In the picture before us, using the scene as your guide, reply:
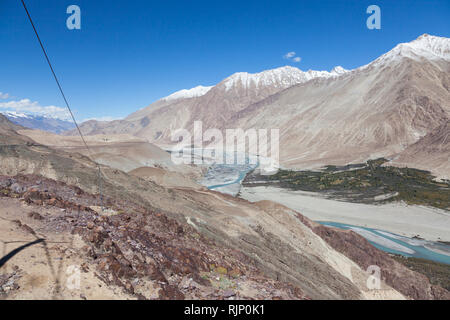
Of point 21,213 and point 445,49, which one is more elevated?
point 445,49

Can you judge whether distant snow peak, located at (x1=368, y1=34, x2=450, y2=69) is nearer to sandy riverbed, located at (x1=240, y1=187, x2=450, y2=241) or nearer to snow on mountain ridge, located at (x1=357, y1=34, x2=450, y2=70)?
snow on mountain ridge, located at (x1=357, y1=34, x2=450, y2=70)

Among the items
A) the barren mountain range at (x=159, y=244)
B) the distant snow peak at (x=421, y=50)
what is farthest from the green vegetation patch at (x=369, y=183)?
the distant snow peak at (x=421, y=50)

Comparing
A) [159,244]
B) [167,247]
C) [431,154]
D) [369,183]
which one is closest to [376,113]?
[431,154]

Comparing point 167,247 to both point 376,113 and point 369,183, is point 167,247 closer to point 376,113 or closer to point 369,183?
point 369,183

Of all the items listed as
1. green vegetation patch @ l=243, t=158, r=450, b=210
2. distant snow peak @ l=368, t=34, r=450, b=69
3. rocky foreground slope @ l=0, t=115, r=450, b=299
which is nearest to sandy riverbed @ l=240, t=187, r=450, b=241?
green vegetation patch @ l=243, t=158, r=450, b=210
